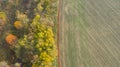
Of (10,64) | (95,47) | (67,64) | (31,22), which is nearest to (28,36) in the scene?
(31,22)

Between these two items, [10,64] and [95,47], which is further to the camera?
[95,47]

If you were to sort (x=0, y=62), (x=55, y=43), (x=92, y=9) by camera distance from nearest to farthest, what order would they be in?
(x=0, y=62) → (x=55, y=43) → (x=92, y=9)

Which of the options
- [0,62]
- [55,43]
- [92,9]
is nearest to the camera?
[0,62]

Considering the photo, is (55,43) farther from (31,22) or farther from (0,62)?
(0,62)

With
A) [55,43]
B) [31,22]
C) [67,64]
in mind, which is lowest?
[67,64]

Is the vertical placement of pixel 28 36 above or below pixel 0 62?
above

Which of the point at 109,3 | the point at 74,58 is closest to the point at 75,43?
the point at 74,58
